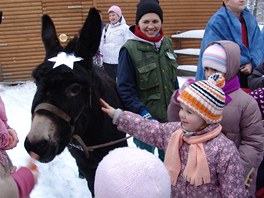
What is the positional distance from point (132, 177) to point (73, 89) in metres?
1.06

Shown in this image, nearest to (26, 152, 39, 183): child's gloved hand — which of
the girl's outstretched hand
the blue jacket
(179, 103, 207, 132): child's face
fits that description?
the girl's outstretched hand

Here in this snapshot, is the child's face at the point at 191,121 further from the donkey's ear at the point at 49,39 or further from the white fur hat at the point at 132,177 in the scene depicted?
the donkey's ear at the point at 49,39

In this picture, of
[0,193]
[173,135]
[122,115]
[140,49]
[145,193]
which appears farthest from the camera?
[140,49]

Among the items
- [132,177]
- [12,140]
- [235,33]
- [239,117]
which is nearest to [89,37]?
[12,140]

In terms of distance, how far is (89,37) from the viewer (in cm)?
228

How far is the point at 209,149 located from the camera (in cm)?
194

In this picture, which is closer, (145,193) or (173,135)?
(145,193)

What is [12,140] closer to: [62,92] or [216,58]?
[62,92]

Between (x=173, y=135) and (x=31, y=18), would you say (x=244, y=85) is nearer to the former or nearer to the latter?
(x=173, y=135)

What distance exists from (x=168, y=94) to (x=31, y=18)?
7.27 metres

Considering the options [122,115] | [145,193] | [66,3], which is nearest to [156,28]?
[122,115]

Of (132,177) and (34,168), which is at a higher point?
(132,177)

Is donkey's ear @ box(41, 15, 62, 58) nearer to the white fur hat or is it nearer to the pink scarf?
the pink scarf

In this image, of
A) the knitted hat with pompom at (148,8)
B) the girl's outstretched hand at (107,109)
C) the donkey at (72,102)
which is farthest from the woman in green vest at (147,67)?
the girl's outstretched hand at (107,109)
